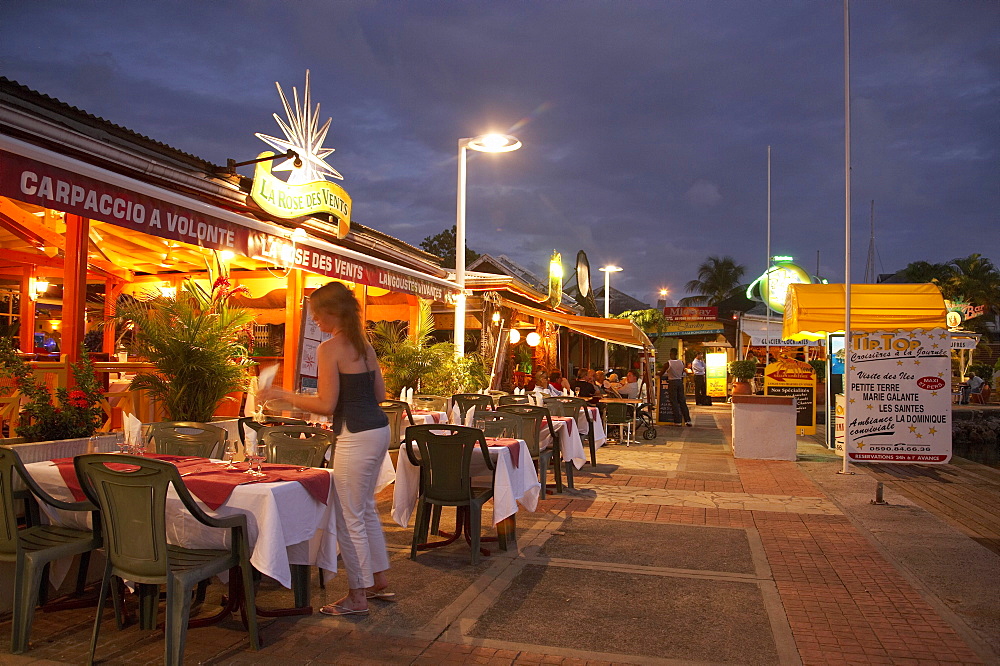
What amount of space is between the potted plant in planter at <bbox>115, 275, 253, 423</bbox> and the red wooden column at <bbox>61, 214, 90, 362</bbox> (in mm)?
450

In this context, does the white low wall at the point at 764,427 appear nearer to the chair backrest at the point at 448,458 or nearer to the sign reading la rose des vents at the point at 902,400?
the sign reading la rose des vents at the point at 902,400

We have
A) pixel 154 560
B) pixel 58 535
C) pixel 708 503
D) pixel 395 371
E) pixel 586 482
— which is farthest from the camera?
pixel 395 371

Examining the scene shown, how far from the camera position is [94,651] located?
354cm

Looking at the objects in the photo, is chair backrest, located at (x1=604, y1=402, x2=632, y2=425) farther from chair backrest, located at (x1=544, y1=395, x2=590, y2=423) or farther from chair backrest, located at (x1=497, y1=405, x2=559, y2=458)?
chair backrest, located at (x1=497, y1=405, x2=559, y2=458)

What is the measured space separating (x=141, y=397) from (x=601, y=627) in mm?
6250

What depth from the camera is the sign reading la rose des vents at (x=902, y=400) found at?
407 inches

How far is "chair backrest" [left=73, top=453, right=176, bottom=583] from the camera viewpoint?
3451 millimetres

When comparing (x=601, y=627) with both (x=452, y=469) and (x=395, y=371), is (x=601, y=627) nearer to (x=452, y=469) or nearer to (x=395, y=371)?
(x=452, y=469)

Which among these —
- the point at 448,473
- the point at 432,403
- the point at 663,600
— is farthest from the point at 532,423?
the point at 663,600

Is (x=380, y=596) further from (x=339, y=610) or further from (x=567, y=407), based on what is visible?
(x=567, y=407)

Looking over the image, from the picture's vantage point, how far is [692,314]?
35.6 meters

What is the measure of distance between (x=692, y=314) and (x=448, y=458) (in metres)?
31.5

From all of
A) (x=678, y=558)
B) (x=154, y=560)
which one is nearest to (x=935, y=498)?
(x=678, y=558)

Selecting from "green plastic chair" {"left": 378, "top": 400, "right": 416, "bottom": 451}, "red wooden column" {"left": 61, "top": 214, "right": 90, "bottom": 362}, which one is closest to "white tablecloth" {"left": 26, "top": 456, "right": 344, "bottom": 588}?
"red wooden column" {"left": 61, "top": 214, "right": 90, "bottom": 362}
